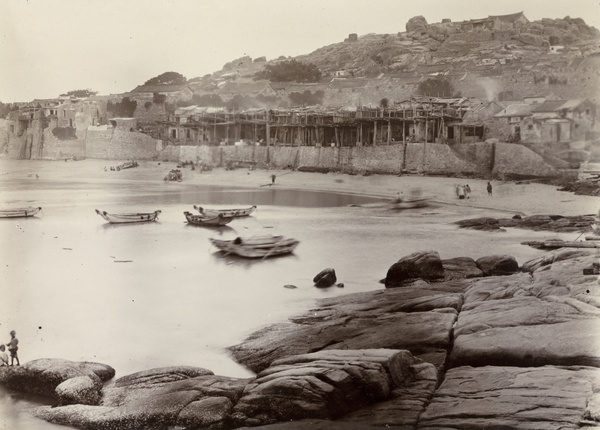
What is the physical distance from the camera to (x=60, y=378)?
4742mm

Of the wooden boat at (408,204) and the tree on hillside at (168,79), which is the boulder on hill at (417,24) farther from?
the tree on hillside at (168,79)

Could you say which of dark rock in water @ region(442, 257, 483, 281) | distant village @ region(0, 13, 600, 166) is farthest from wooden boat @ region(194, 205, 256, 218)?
dark rock in water @ region(442, 257, 483, 281)

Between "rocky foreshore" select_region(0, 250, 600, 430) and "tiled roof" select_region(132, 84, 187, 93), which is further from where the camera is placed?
"tiled roof" select_region(132, 84, 187, 93)

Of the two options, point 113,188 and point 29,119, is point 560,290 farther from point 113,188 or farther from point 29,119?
point 29,119

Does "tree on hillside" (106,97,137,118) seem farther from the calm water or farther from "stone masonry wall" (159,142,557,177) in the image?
the calm water

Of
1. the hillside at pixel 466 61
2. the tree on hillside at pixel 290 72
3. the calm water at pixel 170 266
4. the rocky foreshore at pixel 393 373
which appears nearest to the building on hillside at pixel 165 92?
the hillside at pixel 466 61

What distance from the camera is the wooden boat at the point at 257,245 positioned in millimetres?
5688

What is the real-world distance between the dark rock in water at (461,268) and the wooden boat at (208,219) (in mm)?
1883

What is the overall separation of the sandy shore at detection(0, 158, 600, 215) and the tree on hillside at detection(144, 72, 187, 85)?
0.81m

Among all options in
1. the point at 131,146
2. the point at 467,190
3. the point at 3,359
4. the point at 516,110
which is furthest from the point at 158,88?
the point at 516,110

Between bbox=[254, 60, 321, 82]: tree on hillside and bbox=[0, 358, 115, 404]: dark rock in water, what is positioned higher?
bbox=[254, 60, 321, 82]: tree on hillside

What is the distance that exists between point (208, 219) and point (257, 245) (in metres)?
0.53

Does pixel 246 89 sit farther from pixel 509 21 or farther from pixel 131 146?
pixel 509 21

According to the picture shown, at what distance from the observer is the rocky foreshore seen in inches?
167
